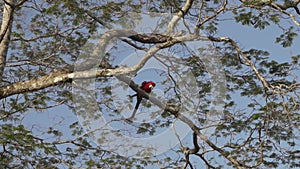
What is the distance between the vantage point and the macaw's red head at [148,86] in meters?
5.00

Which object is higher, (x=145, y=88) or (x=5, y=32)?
(x=5, y=32)

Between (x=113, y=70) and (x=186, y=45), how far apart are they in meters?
1.06

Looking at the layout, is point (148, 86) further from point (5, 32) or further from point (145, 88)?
point (5, 32)

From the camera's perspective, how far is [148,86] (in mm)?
5020

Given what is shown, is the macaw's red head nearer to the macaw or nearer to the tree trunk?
the macaw

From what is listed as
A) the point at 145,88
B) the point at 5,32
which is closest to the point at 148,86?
the point at 145,88

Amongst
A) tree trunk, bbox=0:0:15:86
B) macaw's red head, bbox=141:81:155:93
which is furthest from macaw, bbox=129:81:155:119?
tree trunk, bbox=0:0:15:86

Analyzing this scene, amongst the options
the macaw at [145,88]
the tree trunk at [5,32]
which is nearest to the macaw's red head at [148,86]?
the macaw at [145,88]

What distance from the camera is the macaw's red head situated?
197 inches

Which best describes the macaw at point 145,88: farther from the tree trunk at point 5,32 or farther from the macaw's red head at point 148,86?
the tree trunk at point 5,32

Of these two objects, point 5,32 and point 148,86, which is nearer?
point 148,86

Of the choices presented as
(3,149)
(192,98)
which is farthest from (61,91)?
(192,98)

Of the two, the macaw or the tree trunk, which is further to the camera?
the tree trunk

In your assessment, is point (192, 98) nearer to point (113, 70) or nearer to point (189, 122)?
point (189, 122)
